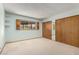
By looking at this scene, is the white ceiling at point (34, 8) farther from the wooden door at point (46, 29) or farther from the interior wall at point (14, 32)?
the wooden door at point (46, 29)

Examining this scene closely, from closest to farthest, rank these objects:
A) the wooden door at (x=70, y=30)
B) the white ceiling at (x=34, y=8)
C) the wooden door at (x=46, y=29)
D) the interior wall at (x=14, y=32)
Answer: the white ceiling at (x=34, y=8)
the interior wall at (x=14, y=32)
the wooden door at (x=70, y=30)
the wooden door at (x=46, y=29)

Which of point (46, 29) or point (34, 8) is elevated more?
point (34, 8)

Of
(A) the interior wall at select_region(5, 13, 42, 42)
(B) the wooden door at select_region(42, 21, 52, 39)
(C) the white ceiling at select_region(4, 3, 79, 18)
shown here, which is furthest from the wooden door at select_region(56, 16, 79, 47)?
(A) the interior wall at select_region(5, 13, 42, 42)

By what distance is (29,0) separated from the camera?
7.93 ft

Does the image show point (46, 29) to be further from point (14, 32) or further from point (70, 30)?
point (14, 32)

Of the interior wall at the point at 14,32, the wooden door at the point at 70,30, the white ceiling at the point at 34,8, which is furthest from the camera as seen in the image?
the wooden door at the point at 70,30

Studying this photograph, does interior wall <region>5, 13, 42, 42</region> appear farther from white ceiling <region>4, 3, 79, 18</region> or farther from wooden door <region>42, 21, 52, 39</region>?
wooden door <region>42, 21, 52, 39</region>

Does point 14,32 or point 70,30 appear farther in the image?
point 70,30

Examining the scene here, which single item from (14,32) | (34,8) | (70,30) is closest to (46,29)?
(70,30)

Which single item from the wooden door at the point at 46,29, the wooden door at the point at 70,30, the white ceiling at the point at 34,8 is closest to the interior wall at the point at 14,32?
the white ceiling at the point at 34,8

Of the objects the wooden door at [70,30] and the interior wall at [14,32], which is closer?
the interior wall at [14,32]

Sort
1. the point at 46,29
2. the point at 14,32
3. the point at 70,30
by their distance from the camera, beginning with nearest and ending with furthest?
the point at 14,32, the point at 70,30, the point at 46,29
